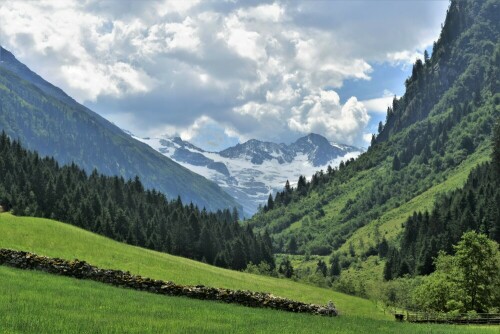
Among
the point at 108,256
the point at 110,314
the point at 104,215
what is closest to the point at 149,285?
the point at 110,314

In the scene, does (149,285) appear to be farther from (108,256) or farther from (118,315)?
(108,256)

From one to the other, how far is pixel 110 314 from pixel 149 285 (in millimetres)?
17156

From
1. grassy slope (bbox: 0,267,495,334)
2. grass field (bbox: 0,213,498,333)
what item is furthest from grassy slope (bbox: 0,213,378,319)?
grassy slope (bbox: 0,267,495,334)

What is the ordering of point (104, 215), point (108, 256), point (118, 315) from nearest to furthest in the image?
point (118, 315)
point (108, 256)
point (104, 215)

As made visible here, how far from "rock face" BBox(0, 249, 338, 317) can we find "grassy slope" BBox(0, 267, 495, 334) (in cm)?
277

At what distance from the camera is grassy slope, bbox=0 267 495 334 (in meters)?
24.7

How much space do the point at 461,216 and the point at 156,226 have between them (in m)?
108

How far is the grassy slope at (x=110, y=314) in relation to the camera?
2473 centimetres

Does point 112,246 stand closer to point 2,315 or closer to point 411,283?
point 2,315

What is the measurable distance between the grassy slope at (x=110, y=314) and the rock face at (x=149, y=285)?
9.08ft

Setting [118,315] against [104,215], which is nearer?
[118,315]

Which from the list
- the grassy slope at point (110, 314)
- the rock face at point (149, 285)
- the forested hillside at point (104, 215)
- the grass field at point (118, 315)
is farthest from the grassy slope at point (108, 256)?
the forested hillside at point (104, 215)

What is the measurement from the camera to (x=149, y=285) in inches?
1821

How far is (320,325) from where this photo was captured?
113 feet
